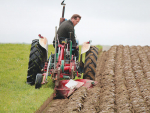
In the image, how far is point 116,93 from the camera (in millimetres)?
6500

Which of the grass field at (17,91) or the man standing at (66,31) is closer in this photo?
the grass field at (17,91)

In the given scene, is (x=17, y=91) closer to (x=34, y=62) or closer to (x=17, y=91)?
(x=17, y=91)

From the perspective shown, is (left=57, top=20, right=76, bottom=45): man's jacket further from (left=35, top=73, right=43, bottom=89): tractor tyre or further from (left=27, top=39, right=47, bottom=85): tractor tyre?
(left=35, top=73, right=43, bottom=89): tractor tyre

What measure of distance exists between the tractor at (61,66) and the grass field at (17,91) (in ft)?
1.01

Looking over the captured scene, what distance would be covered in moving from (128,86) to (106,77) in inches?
41.3

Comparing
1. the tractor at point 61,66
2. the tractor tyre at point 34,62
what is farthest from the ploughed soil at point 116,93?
the tractor tyre at point 34,62

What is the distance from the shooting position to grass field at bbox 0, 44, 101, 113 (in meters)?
5.00

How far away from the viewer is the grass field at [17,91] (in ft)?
16.4

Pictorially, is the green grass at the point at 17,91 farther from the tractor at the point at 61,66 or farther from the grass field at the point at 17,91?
the tractor at the point at 61,66

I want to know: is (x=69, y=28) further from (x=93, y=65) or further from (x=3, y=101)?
(x=3, y=101)

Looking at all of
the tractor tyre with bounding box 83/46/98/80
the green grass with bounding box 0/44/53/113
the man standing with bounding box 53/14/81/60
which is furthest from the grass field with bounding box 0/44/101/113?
the man standing with bounding box 53/14/81/60

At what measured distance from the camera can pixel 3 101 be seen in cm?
534

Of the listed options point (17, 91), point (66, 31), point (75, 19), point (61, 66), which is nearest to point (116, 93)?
point (61, 66)

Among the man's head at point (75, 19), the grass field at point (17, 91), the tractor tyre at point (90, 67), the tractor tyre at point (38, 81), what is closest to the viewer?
the grass field at point (17, 91)
